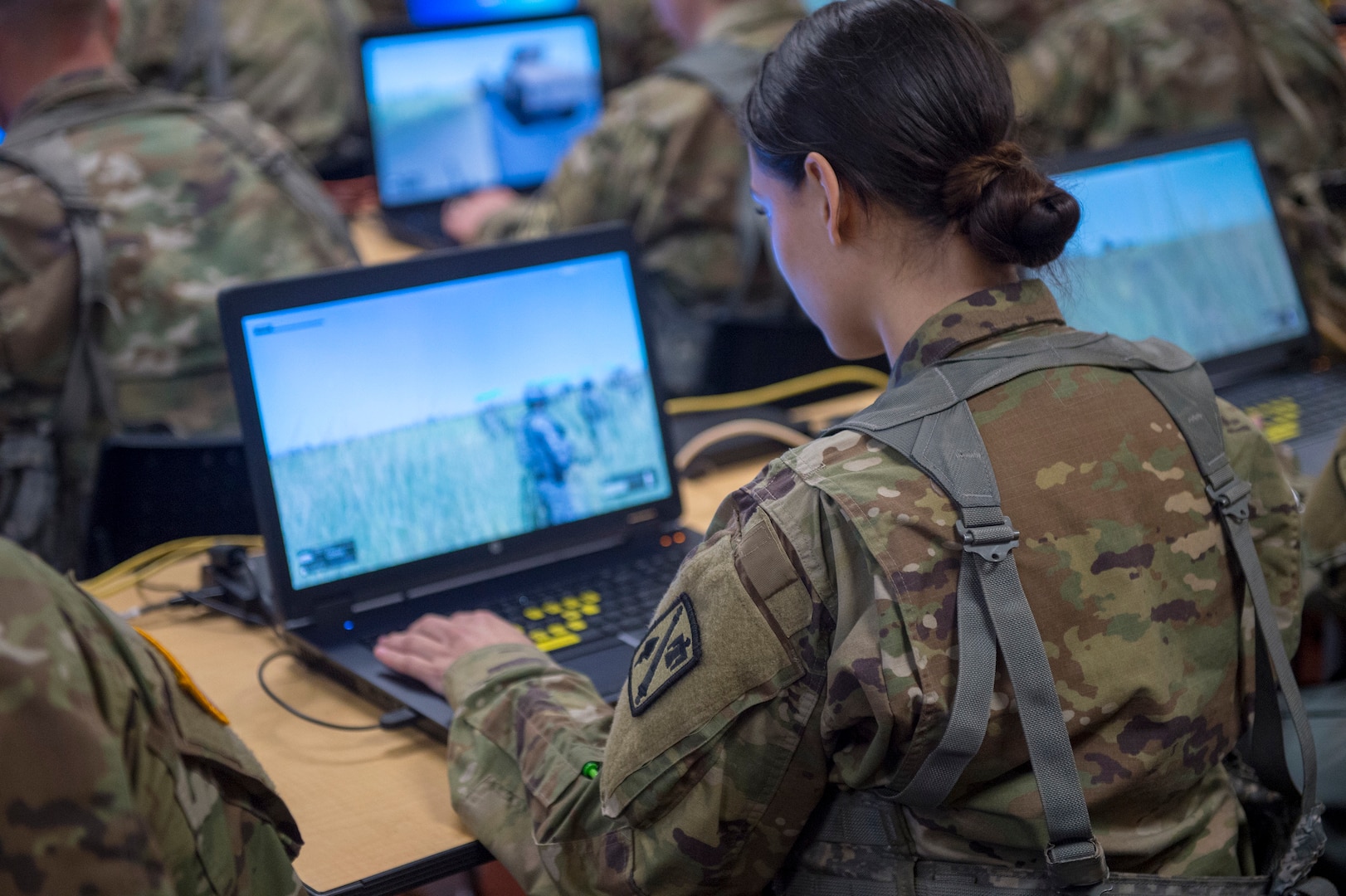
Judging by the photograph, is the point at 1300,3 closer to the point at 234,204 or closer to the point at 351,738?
the point at 234,204

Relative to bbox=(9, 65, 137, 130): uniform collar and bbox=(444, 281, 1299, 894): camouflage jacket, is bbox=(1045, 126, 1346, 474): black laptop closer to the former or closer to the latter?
bbox=(444, 281, 1299, 894): camouflage jacket

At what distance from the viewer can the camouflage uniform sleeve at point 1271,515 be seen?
1.02 metres

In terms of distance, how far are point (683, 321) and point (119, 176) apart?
108 cm

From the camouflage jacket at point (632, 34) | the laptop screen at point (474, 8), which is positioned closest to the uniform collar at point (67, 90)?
the laptop screen at point (474, 8)

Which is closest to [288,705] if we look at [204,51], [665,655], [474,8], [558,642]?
[558,642]

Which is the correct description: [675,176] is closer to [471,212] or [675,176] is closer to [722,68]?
[722,68]

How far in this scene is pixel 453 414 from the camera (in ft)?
4.45

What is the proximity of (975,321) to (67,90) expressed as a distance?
159 centimetres

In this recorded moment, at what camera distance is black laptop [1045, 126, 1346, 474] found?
6.05ft

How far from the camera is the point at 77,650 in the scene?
2.02ft

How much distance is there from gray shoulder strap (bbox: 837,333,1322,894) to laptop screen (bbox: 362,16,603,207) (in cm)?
Answer: 224

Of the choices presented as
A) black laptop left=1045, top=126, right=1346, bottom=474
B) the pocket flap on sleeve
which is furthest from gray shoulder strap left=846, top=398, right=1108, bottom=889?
black laptop left=1045, top=126, right=1346, bottom=474

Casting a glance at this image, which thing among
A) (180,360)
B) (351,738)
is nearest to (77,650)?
(351,738)

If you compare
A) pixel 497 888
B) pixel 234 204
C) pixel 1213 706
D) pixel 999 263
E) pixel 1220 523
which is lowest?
pixel 497 888
